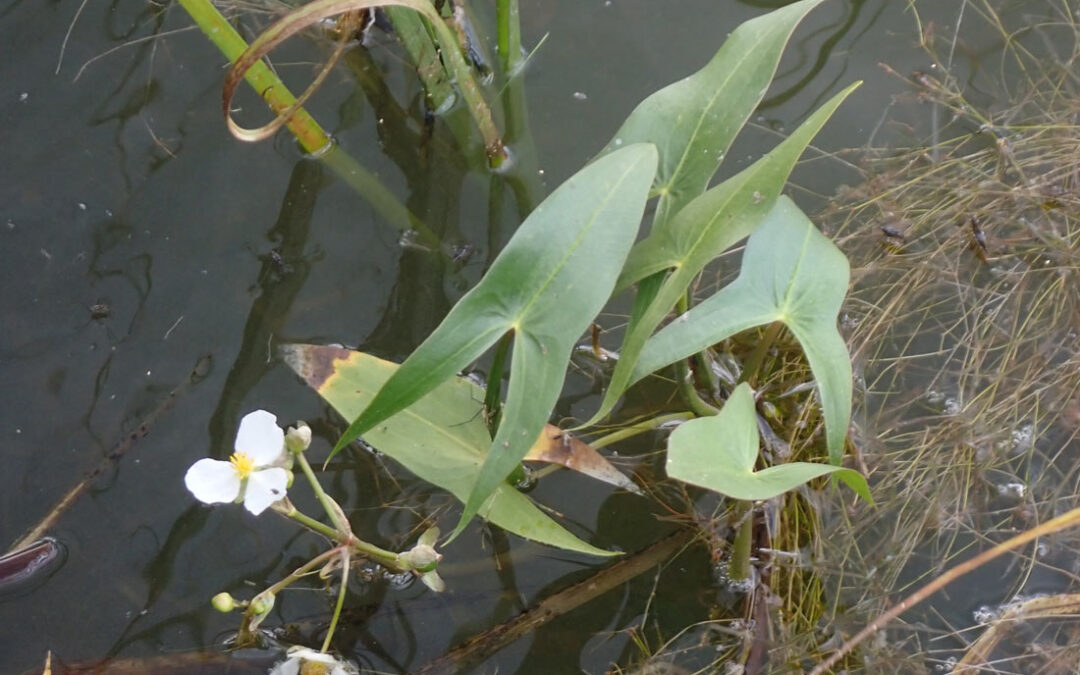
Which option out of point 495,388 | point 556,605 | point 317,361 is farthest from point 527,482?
point 317,361

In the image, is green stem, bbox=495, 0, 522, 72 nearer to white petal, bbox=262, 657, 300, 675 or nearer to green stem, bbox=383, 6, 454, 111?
green stem, bbox=383, 6, 454, 111

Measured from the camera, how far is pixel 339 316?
1555 millimetres

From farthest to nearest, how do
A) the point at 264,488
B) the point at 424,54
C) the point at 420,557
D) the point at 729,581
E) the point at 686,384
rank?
the point at 424,54, the point at 729,581, the point at 686,384, the point at 420,557, the point at 264,488

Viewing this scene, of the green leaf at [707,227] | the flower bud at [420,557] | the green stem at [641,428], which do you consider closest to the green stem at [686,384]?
the green stem at [641,428]

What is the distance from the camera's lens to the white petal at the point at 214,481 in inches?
38.7

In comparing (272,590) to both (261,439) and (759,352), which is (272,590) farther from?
(759,352)

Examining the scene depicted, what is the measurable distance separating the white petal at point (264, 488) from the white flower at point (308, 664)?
0.89 feet

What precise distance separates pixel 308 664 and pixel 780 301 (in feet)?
2.47

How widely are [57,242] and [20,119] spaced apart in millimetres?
267

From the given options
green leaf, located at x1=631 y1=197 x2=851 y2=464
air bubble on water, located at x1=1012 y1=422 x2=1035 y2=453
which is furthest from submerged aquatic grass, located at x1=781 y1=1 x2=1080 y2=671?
green leaf, located at x1=631 y1=197 x2=851 y2=464

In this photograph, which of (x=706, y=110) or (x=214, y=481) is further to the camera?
(x=706, y=110)

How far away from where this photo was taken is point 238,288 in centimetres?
156

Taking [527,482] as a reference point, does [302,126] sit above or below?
above

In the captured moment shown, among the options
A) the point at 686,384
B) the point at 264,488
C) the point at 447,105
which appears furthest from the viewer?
the point at 447,105
